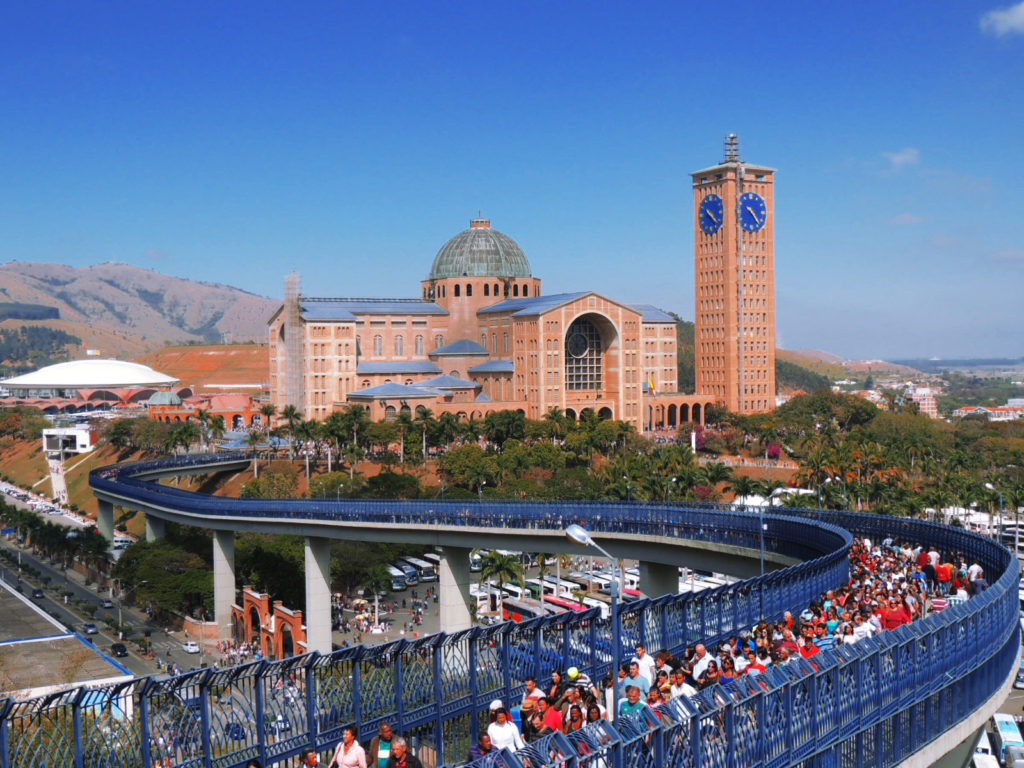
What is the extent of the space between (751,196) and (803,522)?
100061mm

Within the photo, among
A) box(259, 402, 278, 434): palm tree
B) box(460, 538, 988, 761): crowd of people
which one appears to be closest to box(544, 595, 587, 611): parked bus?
box(460, 538, 988, 761): crowd of people

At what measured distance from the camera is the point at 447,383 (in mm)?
Answer: 124062

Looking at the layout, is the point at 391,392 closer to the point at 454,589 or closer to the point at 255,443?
the point at 255,443

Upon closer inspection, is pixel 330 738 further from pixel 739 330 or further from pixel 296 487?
pixel 739 330

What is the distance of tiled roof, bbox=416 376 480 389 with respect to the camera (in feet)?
406

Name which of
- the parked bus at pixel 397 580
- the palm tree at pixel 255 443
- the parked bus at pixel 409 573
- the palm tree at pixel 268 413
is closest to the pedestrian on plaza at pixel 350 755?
the parked bus at pixel 397 580

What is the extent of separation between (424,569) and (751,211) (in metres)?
69.7

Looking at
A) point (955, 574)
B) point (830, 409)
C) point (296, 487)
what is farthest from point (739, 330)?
point (955, 574)

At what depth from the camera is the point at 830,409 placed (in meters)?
140

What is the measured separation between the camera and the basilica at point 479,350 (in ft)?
400

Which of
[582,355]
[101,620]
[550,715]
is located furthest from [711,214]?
[550,715]

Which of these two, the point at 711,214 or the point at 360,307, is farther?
the point at 711,214

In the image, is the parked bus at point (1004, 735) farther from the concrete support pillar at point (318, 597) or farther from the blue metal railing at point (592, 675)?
the concrete support pillar at point (318, 597)

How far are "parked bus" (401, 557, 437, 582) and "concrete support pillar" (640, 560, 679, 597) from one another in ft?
119
